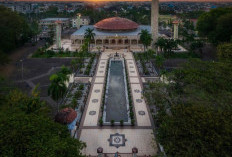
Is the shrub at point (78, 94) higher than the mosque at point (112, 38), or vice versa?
the mosque at point (112, 38)

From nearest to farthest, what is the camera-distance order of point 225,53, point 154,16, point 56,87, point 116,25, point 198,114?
point 198,114 → point 56,87 → point 225,53 → point 154,16 → point 116,25

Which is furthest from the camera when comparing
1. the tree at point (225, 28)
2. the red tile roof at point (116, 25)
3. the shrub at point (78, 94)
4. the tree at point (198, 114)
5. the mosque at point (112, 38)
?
the red tile roof at point (116, 25)

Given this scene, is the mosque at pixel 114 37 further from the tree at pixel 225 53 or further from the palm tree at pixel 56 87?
the palm tree at pixel 56 87

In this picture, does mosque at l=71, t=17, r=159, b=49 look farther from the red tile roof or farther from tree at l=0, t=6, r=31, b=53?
tree at l=0, t=6, r=31, b=53

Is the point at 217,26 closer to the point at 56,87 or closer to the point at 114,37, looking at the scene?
the point at 114,37

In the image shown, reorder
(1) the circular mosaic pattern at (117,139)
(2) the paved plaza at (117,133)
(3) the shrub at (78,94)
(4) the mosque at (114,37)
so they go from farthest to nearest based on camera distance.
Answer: (4) the mosque at (114,37) < (3) the shrub at (78,94) < (1) the circular mosaic pattern at (117,139) < (2) the paved plaza at (117,133)

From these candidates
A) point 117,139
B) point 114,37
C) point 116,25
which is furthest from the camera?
point 116,25

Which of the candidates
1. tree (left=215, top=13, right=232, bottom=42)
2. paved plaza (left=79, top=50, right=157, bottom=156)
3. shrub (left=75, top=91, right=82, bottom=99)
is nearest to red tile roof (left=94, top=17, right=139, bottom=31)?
tree (left=215, top=13, right=232, bottom=42)

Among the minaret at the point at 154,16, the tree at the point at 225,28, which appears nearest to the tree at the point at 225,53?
the tree at the point at 225,28

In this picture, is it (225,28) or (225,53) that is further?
(225,28)

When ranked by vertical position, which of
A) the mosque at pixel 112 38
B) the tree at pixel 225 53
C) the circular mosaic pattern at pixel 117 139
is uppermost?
the mosque at pixel 112 38

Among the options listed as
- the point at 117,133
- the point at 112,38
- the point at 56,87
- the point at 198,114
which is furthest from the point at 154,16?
the point at 198,114
